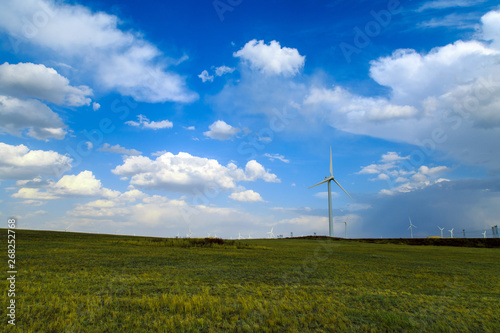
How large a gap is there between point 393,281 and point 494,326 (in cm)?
689

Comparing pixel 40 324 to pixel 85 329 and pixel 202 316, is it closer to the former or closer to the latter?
pixel 85 329

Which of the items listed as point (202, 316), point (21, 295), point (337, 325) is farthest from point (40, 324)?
point (337, 325)

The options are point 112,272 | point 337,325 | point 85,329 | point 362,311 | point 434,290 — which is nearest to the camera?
point 85,329

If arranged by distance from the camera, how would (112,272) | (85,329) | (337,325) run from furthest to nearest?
(112,272)
(337,325)
(85,329)

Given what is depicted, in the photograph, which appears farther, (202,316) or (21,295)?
(21,295)

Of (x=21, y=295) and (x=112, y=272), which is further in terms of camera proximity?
(x=112, y=272)

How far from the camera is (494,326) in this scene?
860 centimetres

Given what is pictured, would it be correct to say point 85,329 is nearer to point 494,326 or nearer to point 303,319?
point 303,319

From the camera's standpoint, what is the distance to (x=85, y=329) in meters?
7.63

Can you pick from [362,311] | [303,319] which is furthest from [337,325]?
[362,311]

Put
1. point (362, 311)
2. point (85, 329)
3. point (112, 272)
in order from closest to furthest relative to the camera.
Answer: point (85, 329), point (362, 311), point (112, 272)

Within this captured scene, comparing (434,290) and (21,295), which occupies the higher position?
(21,295)

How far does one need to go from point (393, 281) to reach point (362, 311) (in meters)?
7.15

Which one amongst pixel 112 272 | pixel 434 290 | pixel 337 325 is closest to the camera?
pixel 337 325
